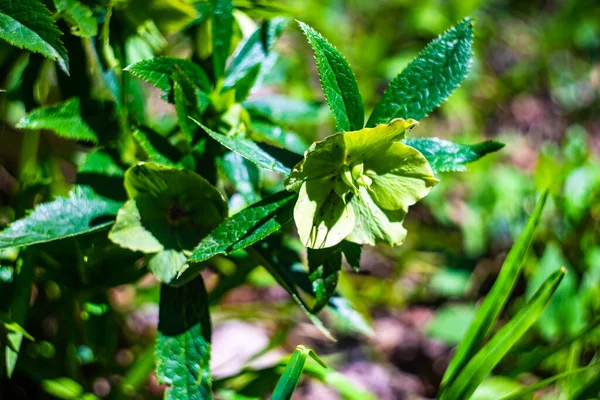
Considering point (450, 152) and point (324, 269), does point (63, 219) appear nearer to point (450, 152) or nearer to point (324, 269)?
point (324, 269)

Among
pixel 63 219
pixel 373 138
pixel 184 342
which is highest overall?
pixel 373 138

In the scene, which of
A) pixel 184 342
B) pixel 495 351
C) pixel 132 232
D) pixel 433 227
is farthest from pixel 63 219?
pixel 433 227

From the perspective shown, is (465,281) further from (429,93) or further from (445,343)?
(429,93)

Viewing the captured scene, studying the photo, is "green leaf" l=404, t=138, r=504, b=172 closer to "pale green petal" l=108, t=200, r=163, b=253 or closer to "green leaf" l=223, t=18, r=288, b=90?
"green leaf" l=223, t=18, r=288, b=90

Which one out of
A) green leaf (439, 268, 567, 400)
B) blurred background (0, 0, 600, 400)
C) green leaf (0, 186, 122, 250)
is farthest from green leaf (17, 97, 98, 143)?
green leaf (439, 268, 567, 400)

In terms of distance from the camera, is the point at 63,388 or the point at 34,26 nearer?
the point at 34,26

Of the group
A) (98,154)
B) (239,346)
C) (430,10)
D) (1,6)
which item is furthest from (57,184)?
(430,10)
